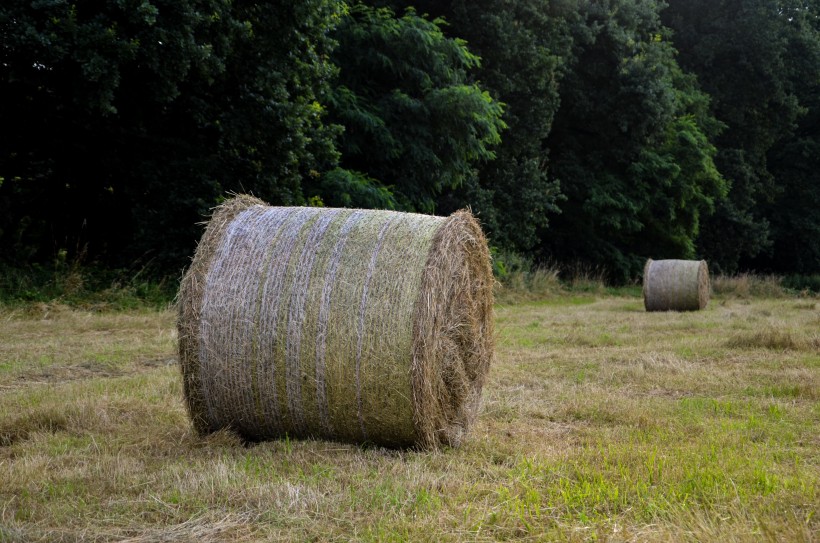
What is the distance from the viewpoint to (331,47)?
15.4 metres

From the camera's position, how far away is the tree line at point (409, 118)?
1326cm

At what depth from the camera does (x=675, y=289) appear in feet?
56.2

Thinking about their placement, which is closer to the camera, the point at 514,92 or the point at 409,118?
the point at 409,118

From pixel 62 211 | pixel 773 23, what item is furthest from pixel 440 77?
pixel 773 23

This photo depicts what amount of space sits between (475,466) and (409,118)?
1448cm

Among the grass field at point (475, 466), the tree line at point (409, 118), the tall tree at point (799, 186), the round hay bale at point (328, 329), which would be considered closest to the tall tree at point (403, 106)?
the tree line at point (409, 118)

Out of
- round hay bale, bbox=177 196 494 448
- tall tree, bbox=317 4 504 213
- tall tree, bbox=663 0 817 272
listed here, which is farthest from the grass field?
tall tree, bbox=663 0 817 272

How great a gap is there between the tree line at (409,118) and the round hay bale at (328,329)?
747 centimetres

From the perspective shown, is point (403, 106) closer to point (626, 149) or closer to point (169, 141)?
point (169, 141)

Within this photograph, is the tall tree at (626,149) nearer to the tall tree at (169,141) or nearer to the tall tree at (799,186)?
the tall tree at (799,186)

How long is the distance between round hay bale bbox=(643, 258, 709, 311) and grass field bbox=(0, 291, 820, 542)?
891cm

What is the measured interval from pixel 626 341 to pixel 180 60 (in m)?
7.61

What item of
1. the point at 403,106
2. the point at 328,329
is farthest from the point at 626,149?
the point at 328,329

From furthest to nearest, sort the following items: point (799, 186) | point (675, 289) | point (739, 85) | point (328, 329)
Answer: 1. point (799, 186)
2. point (739, 85)
3. point (675, 289)
4. point (328, 329)
